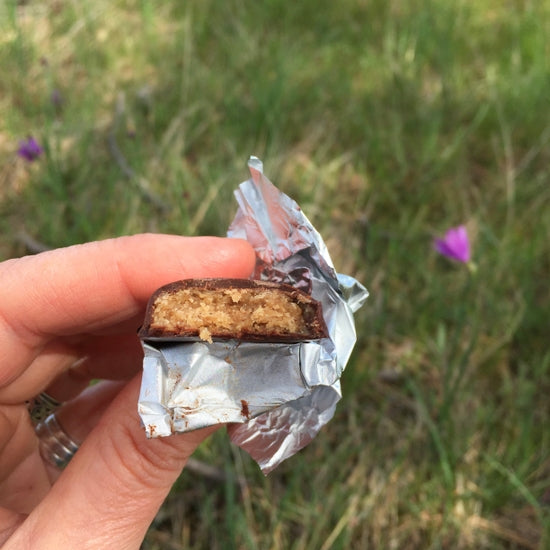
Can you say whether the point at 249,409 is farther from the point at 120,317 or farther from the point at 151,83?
the point at 151,83

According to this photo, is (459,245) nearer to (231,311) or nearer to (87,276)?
(231,311)

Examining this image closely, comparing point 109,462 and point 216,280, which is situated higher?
point 216,280

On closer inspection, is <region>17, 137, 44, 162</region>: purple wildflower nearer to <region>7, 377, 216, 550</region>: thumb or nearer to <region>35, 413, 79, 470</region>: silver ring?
<region>35, 413, 79, 470</region>: silver ring

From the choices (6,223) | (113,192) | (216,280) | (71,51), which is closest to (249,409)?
(216,280)

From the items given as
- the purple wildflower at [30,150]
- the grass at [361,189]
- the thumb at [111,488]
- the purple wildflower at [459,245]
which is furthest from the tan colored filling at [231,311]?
the purple wildflower at [30,150]

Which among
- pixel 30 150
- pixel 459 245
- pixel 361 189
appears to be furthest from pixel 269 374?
pixel 30 150

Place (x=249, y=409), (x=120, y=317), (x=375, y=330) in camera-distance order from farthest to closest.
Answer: (x=375, y=330) < (x=120, y=317) < (x=249, y=409)
